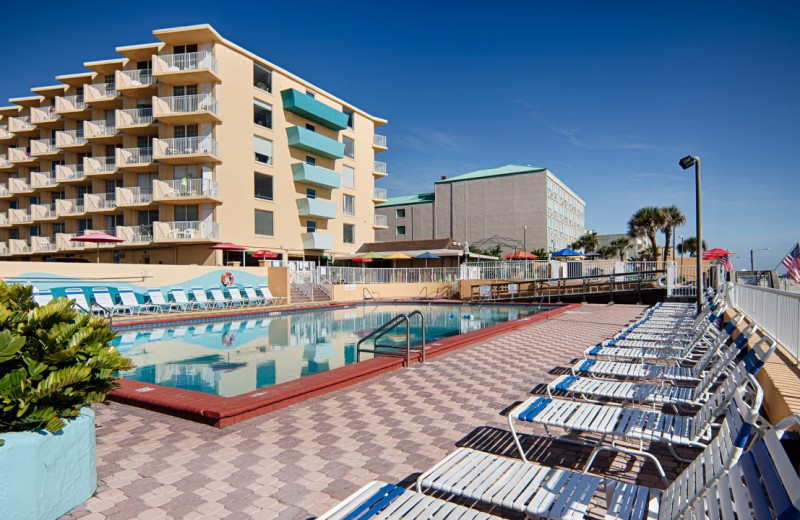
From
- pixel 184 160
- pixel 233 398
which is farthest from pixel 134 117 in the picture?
pixel 233 398

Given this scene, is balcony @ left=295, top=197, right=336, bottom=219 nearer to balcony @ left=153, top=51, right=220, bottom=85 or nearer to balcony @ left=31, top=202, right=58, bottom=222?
balcony @ left=153, top=51, right=220, bottom=85

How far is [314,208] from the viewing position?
34.2m

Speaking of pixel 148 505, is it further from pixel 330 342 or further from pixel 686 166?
pixel 686 166

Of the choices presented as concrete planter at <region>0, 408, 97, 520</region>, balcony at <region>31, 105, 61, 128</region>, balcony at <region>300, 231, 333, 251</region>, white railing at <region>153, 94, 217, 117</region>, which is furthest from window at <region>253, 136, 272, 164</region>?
concrete planter at <region>0, 408, 97, 520</region>

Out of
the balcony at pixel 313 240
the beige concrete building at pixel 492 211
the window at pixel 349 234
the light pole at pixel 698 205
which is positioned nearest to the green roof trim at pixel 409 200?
the beige concrete building at pixel 492 211

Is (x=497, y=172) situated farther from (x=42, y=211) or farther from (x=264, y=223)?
(x=42, y=211)

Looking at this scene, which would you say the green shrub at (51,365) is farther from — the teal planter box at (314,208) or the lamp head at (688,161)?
the teal planter box at (314,208)

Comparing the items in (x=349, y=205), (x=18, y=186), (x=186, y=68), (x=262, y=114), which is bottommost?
(x=349, y=205)

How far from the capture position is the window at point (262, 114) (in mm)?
31344

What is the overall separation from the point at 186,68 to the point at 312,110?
351 inches

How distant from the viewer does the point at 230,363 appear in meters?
10.4

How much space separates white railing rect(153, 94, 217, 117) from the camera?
2811 centimetres

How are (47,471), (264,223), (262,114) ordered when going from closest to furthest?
(47,471) → (264,223) → (262,114)

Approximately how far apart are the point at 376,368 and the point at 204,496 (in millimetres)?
3981
